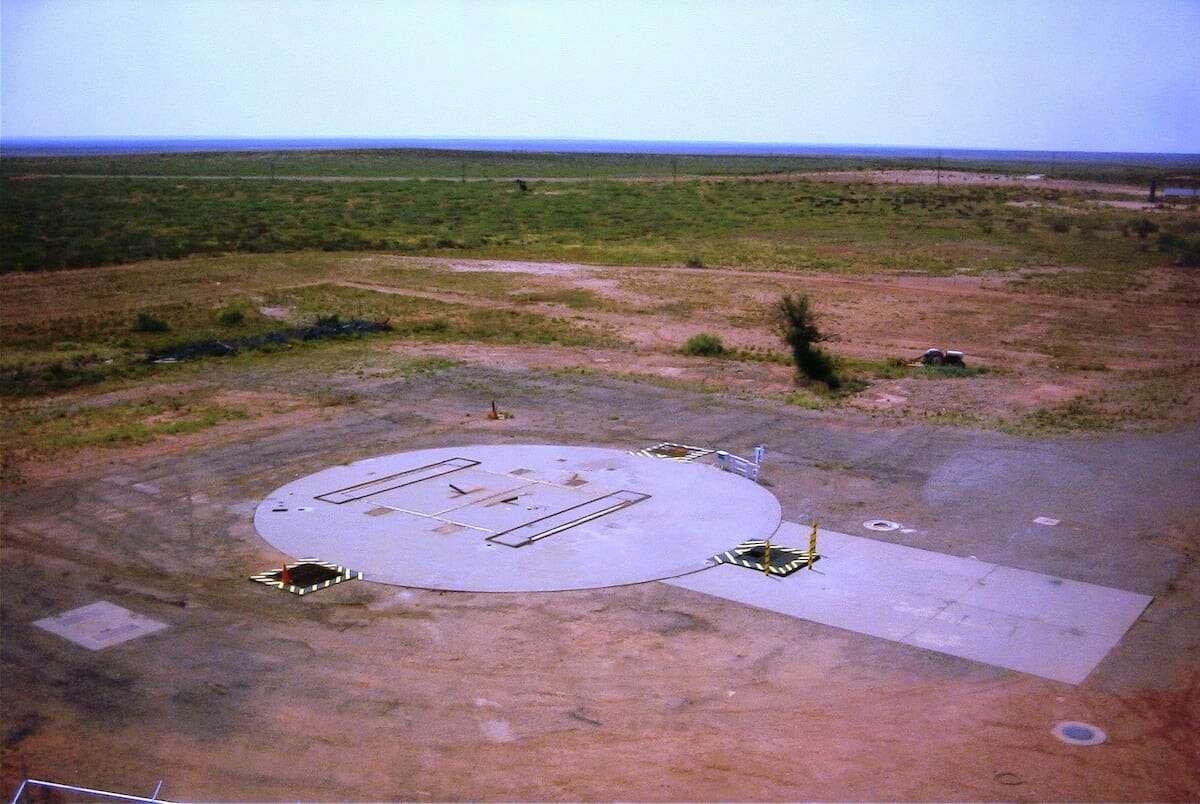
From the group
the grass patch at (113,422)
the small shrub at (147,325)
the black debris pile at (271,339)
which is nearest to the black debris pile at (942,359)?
the black debris pile at (271,339)

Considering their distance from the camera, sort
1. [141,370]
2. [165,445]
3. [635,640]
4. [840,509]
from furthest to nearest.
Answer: [141,370], [165,445], [840,509], [635,640]

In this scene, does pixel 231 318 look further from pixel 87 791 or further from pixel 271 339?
pixel 87 791

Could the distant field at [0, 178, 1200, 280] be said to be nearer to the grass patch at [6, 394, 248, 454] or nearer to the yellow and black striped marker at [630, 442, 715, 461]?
the grass patch at [6, 394, 248, 454]

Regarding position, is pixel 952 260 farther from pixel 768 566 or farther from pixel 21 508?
pixel 21 508

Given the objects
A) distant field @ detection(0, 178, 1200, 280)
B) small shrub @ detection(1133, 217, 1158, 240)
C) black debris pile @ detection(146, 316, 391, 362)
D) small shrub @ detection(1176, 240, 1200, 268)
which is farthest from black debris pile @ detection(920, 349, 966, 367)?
small shrub @ detection(1133, 217, 1158, 240)

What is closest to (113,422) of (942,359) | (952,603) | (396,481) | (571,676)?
(396,481)

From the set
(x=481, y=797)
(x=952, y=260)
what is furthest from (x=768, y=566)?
(x=952, y=260)

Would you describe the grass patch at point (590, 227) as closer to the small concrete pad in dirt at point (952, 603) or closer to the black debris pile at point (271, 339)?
the black debris pile at point (271, 339)
